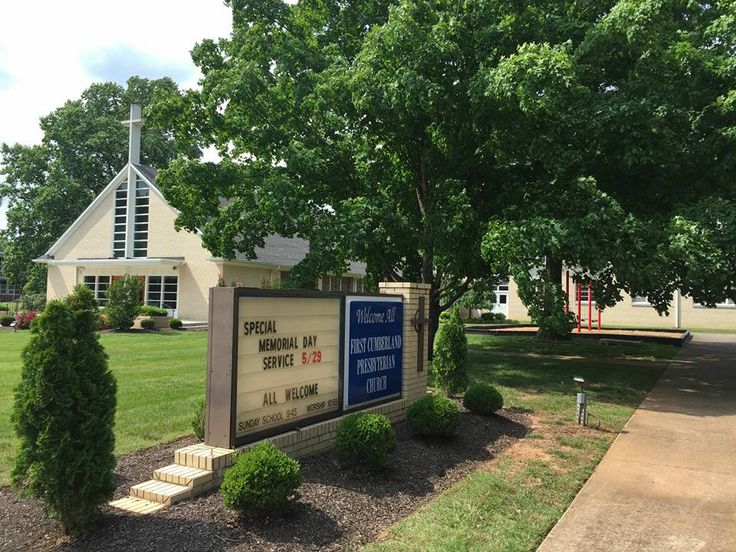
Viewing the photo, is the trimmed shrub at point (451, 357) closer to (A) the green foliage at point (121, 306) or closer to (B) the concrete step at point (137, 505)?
(B) the concrete step at point (137, 505)

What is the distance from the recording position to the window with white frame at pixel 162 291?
1180 inches

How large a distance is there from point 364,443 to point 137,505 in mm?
2044

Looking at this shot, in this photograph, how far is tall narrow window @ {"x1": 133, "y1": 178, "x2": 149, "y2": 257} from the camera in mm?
31781

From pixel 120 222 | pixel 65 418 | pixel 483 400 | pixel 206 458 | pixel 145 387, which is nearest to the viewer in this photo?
pixel 65 418

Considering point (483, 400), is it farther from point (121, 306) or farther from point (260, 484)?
point (121, 306)

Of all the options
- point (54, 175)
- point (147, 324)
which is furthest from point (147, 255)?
point (54, 175)

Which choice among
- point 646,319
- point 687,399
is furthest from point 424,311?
point 646,319

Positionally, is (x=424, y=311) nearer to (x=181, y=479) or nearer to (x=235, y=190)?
(x=181, y=479)

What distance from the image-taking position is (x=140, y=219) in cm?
3203

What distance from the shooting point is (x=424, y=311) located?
8539mm

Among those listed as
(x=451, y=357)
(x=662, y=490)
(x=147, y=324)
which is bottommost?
(x=662, y=490)

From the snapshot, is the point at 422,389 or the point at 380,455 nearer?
the point at 380,455

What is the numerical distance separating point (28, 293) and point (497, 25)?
38.7m

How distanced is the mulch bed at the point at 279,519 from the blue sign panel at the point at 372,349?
91cm
